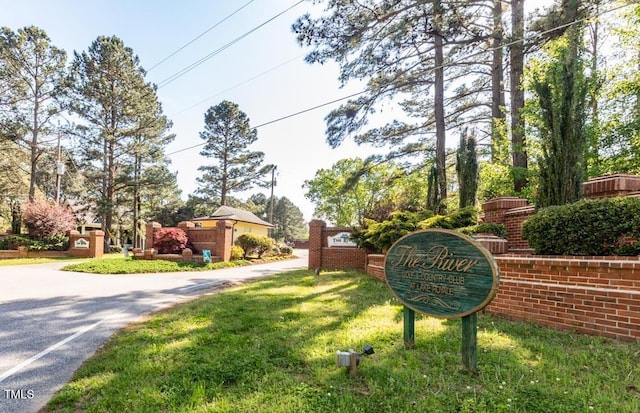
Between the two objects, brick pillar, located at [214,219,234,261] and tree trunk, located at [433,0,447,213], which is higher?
tree trunk, located at [433,0,447,213]

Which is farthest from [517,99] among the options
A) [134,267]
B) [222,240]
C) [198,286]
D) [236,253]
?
[134,267]

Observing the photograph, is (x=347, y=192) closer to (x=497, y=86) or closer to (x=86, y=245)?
(x=497, y=86)

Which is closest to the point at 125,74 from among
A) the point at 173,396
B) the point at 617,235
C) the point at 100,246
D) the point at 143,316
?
the point at 100,246

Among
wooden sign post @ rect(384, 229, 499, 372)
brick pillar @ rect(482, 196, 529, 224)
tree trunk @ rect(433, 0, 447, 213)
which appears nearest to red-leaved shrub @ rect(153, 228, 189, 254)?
tree trunk @ rect(433, 0, 447, 213)

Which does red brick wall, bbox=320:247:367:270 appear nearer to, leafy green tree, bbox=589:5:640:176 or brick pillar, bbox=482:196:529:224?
brick pillar, bbox=482:196:529:224

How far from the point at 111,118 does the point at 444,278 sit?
86.1 feet

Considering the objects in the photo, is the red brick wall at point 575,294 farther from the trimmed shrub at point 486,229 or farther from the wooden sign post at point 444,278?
the trimmed shrub at point 486,229

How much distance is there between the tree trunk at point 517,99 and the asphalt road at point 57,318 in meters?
10.5

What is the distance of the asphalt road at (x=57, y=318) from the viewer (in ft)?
10.3

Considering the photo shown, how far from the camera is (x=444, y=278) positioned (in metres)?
3.24

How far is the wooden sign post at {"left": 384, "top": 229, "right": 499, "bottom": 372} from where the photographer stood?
9.58 ft

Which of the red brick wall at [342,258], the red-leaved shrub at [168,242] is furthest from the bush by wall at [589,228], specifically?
the red-leaved shrub at [168,242]

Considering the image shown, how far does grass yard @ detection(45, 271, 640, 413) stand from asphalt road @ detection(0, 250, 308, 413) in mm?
325

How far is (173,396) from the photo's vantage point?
8.87ft
